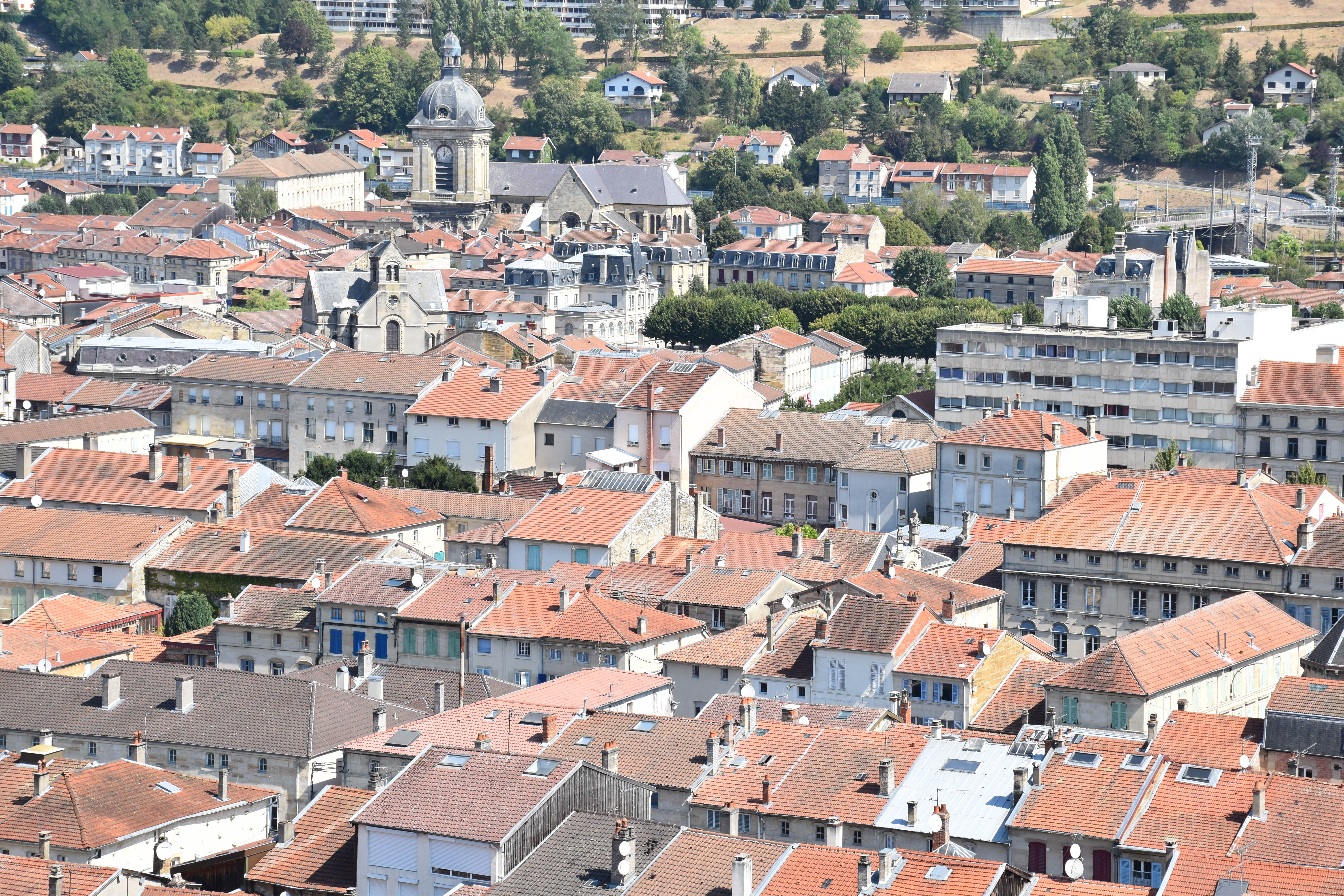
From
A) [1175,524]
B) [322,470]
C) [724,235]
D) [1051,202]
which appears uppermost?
[1051,202]

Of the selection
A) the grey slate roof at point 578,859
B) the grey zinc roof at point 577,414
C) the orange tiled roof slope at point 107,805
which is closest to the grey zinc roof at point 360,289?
the grey zinc roof at point 577,414

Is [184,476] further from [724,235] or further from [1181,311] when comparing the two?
[724,235]

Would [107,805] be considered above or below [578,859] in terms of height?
below

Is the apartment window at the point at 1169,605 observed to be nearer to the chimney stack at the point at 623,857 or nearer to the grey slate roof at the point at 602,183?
the chimney stack at the point at 623,857

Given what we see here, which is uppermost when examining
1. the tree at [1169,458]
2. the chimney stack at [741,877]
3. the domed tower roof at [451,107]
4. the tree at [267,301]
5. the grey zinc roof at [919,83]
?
the grey zinc roof at [919,83]

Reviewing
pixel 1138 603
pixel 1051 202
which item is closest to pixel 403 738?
pixel 1138 603

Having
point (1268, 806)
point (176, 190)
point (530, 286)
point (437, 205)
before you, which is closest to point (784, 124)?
point (437, 205)
